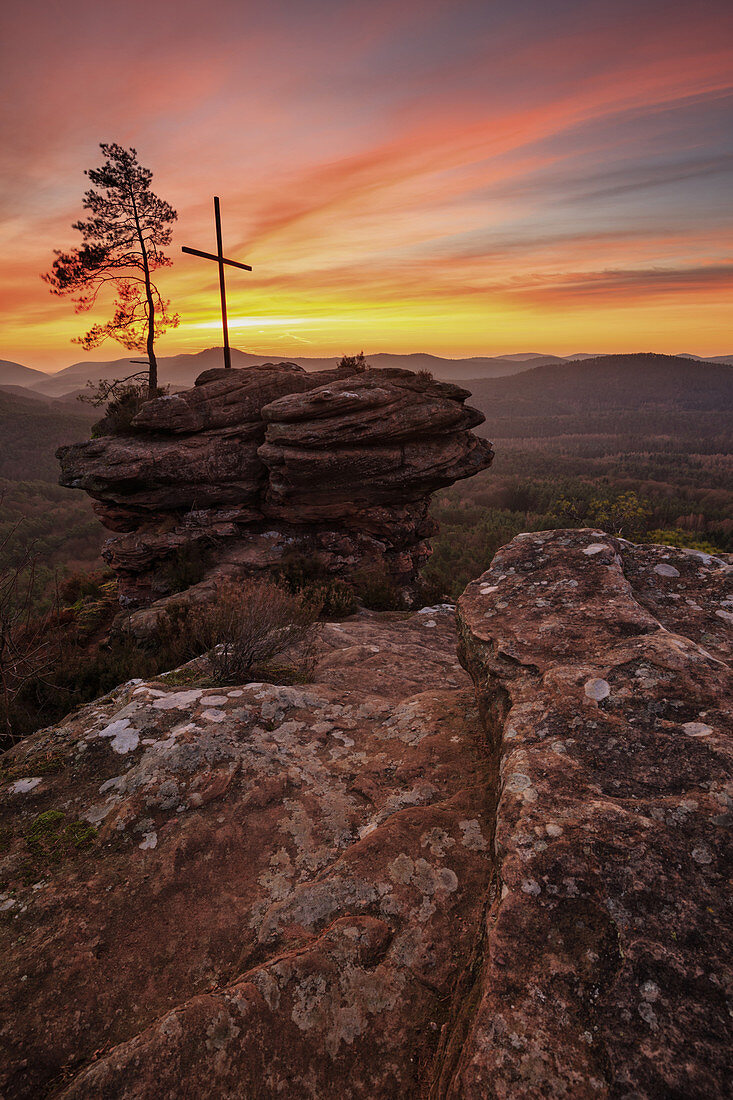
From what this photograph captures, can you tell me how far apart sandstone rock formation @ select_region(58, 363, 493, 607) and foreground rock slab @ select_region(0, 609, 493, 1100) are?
9699 mm

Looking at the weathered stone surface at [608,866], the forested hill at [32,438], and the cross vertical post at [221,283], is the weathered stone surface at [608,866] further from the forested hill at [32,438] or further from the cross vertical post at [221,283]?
the forested hill at [32,438]

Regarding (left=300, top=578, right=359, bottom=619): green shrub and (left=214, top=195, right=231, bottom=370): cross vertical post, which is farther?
(left=214, top=195, right=231, bottom=370): cross vertical post

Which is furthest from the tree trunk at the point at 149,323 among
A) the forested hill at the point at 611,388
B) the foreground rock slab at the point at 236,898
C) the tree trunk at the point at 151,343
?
the forested hill at the point at 611,388

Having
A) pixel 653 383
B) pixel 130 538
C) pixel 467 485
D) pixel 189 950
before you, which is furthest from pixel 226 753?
pixel 653 383

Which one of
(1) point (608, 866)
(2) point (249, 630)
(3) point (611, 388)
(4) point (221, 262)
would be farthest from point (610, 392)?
(1) point (608, 866)

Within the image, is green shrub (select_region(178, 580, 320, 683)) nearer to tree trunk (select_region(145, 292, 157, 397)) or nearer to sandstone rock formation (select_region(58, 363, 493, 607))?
sandstone rock formation (select_region(58, 363, 493, 607))

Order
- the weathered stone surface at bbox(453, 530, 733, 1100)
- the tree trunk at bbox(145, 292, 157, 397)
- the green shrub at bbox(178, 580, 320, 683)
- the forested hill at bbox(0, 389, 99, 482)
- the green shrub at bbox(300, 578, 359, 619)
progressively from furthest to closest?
1. the forested hill at bbox(0, 389, 99, 482)
2. the tree trunk at bbox(145, 292, 157, 397)
3. the green shrub at bbox(300, 578, 359, 619)
4. the green shrub at bbox(178, 580, 320, 683)
5. the weathered stone surface at bbox(453, 530, 733, 1100)

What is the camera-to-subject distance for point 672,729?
7.88 feet

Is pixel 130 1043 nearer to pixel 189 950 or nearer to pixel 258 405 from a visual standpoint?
pixel 189 950

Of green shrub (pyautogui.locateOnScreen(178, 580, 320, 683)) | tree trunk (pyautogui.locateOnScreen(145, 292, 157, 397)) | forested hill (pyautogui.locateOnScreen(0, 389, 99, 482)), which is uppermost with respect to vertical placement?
tree trunk (pyautogui.locateOnScreen(145, 292, 157, 397))

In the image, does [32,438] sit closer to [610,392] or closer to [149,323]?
[149,323]

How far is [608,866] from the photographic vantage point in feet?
6.02

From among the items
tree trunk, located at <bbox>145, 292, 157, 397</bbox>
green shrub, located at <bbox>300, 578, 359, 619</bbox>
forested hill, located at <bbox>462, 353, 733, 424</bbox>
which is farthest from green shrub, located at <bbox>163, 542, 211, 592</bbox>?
forested hill, located at <bbox>462, 353, 733, 424</bbox>

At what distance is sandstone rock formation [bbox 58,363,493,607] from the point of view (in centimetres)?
1295
